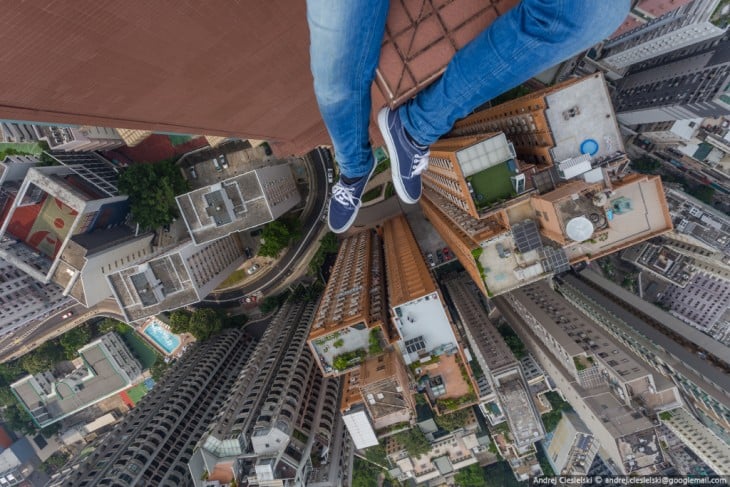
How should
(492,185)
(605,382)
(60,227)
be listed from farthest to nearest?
(60,227)
(605,382)
(492,185)

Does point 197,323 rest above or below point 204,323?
above

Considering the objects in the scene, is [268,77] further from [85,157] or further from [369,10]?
[85,157]

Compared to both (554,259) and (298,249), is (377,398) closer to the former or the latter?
(554,259)

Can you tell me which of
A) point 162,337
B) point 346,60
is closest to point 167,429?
point 162,337

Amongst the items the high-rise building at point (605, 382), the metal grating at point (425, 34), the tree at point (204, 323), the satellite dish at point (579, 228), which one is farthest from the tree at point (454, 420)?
the metal grating at point (425, 34)

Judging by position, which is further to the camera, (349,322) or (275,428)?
(275,428)

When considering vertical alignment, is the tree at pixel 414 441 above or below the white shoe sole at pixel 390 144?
below

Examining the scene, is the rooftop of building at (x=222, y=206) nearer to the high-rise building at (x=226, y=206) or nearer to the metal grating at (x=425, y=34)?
the high-rise building at (x=226, y=206)
